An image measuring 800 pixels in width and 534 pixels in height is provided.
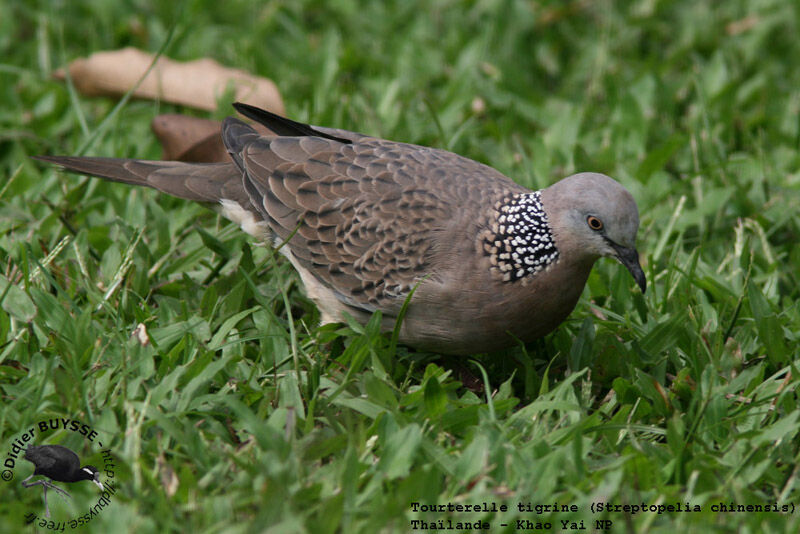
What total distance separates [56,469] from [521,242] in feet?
6.32

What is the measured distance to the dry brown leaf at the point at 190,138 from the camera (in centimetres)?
493

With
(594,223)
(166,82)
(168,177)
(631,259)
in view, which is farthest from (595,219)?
(166,82)

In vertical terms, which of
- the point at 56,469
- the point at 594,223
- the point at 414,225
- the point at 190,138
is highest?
the point at 594,223

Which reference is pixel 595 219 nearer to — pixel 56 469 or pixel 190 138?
pixel 56 469

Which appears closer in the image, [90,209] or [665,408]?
[665,408]

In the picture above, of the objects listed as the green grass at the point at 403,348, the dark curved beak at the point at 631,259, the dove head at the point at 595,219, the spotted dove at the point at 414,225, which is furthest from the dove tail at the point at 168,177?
the dark curved beak at the point at 631,259

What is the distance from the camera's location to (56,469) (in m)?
3.03

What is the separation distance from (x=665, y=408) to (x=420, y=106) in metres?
3.07

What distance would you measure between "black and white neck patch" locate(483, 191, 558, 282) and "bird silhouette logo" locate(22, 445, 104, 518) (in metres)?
1.71

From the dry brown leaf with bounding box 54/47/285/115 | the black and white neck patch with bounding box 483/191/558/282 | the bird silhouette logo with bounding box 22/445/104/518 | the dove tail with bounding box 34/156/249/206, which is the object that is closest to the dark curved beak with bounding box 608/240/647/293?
the black and white neck patch with bounding box 483/191/558/282

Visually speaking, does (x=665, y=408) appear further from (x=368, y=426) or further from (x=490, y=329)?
(x=368, y=426)

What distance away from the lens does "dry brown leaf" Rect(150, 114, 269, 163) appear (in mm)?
4934

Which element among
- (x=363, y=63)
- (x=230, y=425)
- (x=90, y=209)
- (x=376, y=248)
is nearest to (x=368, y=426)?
(x=230, y=425)

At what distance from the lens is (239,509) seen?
2.90 meters
